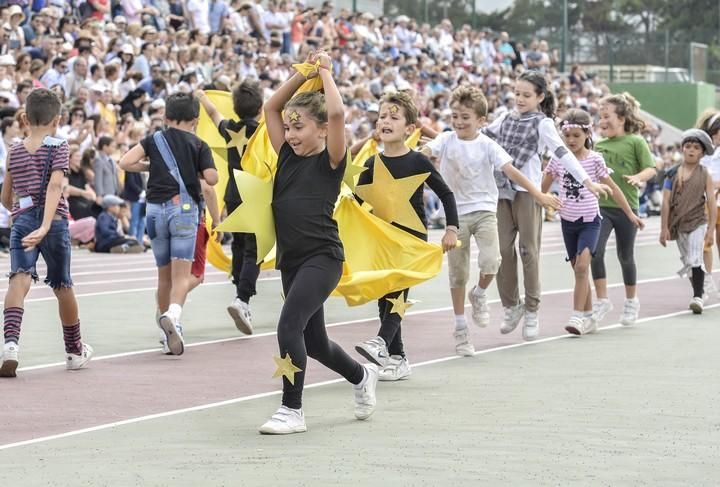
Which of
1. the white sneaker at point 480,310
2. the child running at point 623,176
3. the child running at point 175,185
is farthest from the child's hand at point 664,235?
the child running at point 175,185

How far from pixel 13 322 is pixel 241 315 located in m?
2.33

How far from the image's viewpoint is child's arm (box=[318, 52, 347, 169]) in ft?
25.1

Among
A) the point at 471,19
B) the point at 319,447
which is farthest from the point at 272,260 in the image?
the point at 471,19

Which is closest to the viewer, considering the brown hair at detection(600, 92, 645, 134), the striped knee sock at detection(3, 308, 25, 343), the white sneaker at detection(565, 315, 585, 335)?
the striped knee sock at detection(3, 308, 25, 343)

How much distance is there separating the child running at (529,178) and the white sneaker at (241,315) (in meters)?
2.01

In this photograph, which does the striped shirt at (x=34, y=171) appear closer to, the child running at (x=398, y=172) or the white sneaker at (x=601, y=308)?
the child running at (x=398, y=172)

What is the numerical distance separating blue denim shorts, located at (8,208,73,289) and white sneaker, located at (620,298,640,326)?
5025 millimetres

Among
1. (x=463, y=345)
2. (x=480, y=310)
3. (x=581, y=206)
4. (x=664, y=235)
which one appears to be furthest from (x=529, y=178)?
(x=664, y=235)

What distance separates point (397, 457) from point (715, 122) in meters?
9.61

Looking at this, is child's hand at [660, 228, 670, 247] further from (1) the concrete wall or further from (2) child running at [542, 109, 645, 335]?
(1) the concrete wall

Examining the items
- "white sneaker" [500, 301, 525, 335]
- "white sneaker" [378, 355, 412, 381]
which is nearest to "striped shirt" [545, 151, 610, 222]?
"white sneaker" [500, 301, 525, 335]

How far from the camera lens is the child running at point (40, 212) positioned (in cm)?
977

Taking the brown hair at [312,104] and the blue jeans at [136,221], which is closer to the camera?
the brown hair at [312,104]

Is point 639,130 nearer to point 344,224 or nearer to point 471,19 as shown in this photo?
point 344,224
